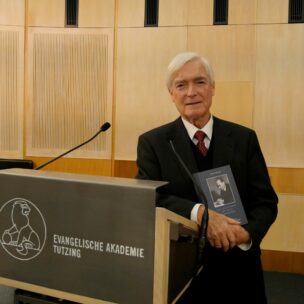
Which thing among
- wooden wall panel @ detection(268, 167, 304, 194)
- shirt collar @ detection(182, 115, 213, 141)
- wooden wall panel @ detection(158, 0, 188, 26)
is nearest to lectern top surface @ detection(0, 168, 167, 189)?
shirt collar @ detection(182, 115, 213, 141)

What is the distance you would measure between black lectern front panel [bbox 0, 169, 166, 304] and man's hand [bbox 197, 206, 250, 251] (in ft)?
1.12

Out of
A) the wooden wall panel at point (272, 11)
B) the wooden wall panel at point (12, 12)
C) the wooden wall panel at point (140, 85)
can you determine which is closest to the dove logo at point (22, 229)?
the wooden wall panel at point (140, 85)

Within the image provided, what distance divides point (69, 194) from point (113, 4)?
3.37m

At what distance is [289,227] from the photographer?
135 inches

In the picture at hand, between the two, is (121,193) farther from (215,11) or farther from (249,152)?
(215,11)

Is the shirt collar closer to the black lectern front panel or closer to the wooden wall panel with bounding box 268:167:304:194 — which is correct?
the black lectern front panel

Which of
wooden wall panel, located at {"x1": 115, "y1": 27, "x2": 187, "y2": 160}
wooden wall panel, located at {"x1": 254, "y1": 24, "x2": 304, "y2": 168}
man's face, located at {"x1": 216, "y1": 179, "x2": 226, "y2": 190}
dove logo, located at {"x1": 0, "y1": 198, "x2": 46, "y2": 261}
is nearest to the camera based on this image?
dove logo, located at {"x1": 0, "y1": 198, "x2": 46, "y2": 261}

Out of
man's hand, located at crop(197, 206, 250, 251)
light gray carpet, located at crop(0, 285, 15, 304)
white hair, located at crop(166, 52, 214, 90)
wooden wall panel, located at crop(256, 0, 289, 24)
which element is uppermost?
wooden wall panel, located at crop(256, 0, 289, 24)

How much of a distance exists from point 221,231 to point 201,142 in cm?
40

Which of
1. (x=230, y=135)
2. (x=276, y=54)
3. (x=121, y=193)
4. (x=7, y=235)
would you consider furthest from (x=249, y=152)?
(x=276, y=54)

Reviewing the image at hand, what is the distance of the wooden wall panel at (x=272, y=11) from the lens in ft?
11.2

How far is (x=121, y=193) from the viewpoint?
27.6 inches

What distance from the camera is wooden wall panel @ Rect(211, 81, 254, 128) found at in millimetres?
3482

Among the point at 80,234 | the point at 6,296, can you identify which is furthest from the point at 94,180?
the point at 6,296
